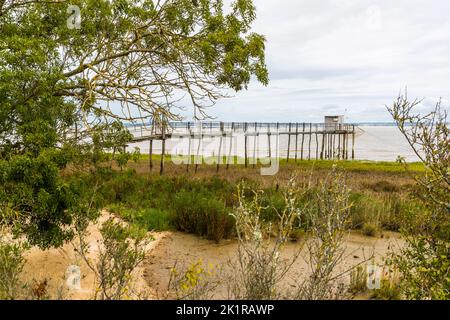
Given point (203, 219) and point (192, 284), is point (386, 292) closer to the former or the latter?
point (192, 284)

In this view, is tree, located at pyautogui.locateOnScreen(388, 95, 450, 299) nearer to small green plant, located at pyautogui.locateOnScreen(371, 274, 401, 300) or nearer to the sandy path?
small green plant, located at pyautogui.locateOnScreen(371, 274, 401, 300)

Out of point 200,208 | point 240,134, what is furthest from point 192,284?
point 240,134

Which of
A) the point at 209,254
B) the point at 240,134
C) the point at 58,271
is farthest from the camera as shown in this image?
the point at 240,134

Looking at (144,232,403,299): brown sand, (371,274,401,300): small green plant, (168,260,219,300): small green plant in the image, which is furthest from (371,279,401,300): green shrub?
(168,260,219,300): small green plant

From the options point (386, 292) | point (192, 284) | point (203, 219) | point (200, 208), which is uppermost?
point (192, 284)

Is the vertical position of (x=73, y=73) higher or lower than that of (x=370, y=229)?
higher

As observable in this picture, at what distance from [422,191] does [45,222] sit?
17.5ft

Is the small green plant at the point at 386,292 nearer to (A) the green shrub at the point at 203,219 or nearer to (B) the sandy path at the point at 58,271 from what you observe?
(B) the sandy path at the point at 58,271

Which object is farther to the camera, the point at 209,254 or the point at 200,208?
the point at 200,208

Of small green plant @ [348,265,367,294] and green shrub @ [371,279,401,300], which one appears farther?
small green plant @ [348,265,367,294]

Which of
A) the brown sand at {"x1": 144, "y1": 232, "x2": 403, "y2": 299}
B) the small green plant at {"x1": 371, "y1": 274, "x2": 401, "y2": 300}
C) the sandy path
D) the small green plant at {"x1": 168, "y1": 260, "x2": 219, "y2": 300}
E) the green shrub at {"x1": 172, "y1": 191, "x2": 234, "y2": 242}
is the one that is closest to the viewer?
the small green plant at {"x1": 168, "y1": 260, "x2": 219, "y2": 300}

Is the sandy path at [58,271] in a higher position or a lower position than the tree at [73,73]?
lower

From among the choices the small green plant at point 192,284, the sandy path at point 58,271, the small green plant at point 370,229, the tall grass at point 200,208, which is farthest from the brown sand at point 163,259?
the small green plant at point 192,284
